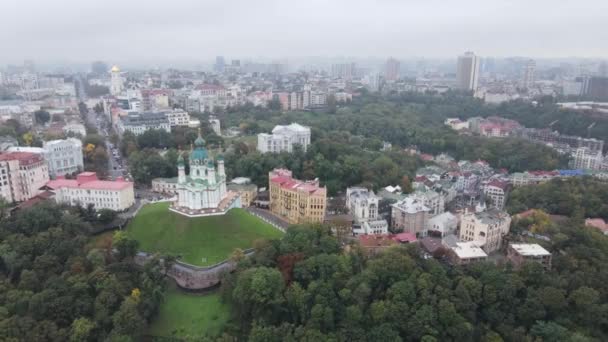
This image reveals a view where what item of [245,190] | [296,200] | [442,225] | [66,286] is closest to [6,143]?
[245,190]

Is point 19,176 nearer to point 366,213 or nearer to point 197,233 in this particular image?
point 197,233

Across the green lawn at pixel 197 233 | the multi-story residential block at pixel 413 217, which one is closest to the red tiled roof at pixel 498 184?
the multi-story residential block at pixel 413 217

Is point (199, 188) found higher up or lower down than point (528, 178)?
higher up

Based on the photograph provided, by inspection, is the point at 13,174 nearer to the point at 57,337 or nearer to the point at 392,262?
the point at 57,337

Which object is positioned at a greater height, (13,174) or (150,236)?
(13,174)

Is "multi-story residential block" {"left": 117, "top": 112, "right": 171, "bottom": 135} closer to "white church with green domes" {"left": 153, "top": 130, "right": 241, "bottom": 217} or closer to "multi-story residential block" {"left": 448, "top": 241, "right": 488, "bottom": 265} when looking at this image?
"white church with green domes" {"left": 153, "top": 130, "right": 241, "bottom": 217}

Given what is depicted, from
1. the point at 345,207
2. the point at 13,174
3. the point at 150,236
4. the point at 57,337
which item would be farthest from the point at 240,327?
the point at 13,174
